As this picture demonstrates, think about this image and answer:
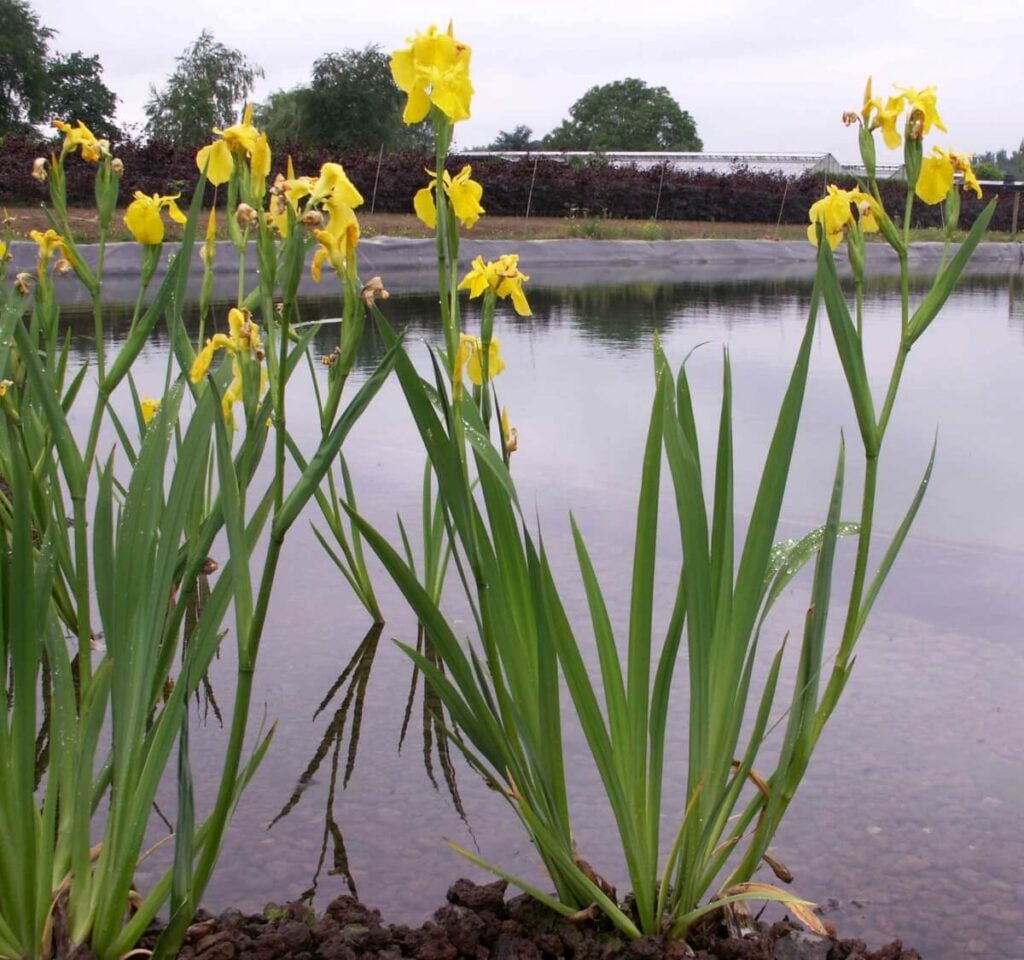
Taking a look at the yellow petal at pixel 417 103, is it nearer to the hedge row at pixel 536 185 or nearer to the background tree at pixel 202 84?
the hedge row at pixel 536 185

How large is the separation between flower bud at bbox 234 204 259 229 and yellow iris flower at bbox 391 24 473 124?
7.0 inches

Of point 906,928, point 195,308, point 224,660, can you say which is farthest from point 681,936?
point 195,308

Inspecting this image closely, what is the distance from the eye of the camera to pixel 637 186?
2130 cm

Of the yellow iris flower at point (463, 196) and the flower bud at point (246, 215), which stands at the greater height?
the yellow iris flower at point (463, 196)

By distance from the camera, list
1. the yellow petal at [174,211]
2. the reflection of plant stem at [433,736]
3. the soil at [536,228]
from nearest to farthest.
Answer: the yellow petal at [174,211]
the reflection of plant stem at [433,736]
the soil at [536,228]

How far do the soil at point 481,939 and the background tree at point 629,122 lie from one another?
6586 centimetres

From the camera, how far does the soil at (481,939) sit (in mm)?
1349

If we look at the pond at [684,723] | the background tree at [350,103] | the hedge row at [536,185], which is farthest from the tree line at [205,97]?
the pond at [684,723]

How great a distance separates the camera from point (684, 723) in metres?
2.17

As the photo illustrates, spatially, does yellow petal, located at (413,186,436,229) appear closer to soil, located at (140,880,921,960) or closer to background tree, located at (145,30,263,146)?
soil, located at (140,880,921,960)

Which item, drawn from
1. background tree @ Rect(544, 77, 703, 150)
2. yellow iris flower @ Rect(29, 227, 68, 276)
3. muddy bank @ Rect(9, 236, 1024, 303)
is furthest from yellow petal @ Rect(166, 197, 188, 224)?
background tree @ Rect(544, 77, 703, 150)

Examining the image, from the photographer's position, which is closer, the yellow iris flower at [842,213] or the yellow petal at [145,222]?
the yellow iris flower at [842,213]

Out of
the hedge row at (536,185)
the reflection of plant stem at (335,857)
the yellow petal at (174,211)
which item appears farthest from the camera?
the hedge row at (536,185)

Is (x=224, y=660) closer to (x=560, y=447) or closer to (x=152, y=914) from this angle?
(x=152, y=914)
